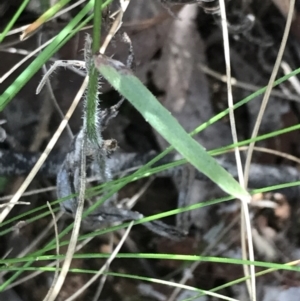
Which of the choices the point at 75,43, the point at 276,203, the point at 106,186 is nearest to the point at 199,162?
the point at 106,186

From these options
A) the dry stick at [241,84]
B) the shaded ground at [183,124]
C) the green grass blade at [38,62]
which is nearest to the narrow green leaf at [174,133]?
the green grass blade at [38,62]

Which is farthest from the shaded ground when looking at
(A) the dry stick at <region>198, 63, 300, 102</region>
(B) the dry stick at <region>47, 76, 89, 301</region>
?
(B) the dry stick at <region>47, 76, 89, 301</region>

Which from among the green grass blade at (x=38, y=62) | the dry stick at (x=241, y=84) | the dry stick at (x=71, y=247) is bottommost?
the dry stick at (x=71, y=247)

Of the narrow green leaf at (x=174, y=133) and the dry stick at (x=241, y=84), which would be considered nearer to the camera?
the narrow green leaf at (x=174, y=133)

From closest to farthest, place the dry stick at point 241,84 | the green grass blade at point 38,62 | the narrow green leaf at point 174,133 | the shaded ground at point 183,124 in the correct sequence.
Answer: the narrow green leaf at point 174,133 < the green grass blade at point 38,62 < the shaded ground at point 183,124 < the dry stick at point 241,84

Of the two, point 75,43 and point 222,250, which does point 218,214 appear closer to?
point 222,250

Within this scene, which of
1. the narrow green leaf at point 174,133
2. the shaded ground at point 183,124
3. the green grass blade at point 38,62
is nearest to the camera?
the narrow green leaf at point 174,133

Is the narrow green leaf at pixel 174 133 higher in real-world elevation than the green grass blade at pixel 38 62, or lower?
lower

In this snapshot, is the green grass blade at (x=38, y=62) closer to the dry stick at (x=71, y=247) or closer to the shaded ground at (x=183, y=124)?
the dry stick at (x=71, y=247)
